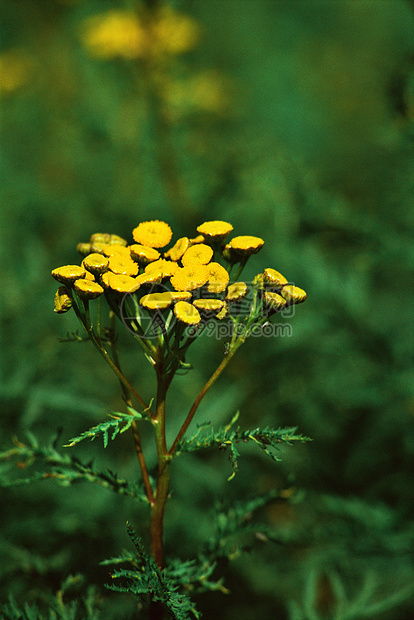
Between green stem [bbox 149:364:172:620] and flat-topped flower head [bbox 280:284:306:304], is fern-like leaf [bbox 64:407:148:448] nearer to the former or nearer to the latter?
green stem [bbox 149:364:172:620]

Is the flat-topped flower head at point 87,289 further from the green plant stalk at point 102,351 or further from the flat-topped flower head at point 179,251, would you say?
the flat-topped flower head at point 179,251

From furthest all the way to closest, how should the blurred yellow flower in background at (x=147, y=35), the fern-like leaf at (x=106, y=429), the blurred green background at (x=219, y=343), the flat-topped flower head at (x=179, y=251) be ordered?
the blurred yellow flower in background at (x=147, y=35), the blurred green background at (x=219, y=343), the flat-topped flower head at (x=179, y=251), the fern-like leaf at (x=106, y=429)

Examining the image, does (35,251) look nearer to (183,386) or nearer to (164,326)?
(183,386)

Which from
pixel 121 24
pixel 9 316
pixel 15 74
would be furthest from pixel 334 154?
pixel 9 316

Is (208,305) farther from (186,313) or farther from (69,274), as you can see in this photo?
(69,274)

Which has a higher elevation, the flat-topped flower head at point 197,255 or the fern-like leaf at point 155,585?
the flat-topped flower head at point 197,255

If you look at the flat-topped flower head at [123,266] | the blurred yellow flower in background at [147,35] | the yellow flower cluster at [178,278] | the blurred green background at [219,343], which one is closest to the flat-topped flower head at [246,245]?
the yellow flower cluster at [178,278]
